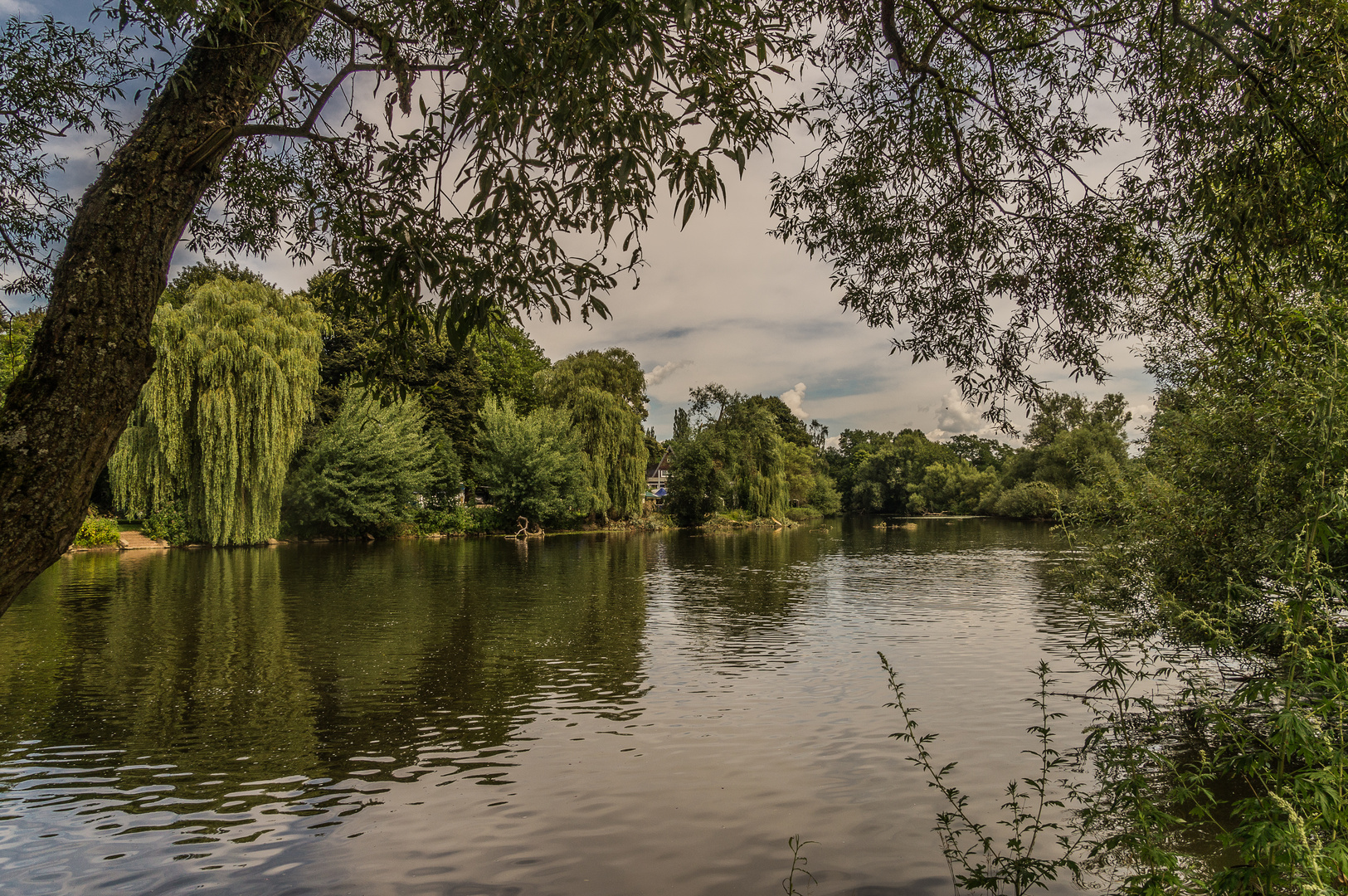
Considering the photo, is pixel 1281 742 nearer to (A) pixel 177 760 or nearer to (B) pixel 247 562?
(A) pixel 177 760

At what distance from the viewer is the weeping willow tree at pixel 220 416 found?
81.6 ft

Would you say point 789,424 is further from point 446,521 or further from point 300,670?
point 300,670

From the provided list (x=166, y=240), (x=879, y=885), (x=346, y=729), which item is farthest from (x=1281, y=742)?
(x=346, y=729)

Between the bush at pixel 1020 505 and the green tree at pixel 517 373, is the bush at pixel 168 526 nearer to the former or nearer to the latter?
the green tree at pixel 517 373

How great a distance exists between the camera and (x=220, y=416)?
25.2m

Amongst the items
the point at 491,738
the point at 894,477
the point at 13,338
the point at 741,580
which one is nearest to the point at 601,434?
the point at 741,580

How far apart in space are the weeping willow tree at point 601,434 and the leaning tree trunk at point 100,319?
116 feet

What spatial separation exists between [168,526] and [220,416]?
225 inches

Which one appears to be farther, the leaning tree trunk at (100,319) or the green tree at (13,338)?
the green tree at (13,338)

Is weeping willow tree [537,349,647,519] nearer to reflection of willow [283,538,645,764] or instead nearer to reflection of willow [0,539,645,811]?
reflection of willow [283,538,645,764]

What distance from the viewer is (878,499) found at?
267 ft

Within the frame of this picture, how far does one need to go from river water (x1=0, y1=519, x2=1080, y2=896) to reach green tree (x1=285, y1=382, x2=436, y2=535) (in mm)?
14554

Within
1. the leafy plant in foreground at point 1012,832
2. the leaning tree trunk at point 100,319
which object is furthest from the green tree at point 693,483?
the leaning tree trunk at point 100,319

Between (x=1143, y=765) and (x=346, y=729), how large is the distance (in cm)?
738
